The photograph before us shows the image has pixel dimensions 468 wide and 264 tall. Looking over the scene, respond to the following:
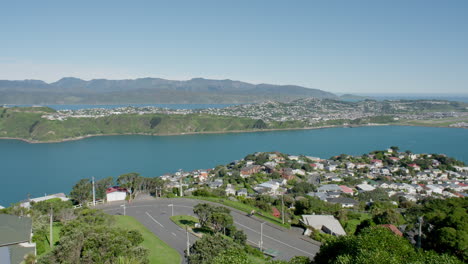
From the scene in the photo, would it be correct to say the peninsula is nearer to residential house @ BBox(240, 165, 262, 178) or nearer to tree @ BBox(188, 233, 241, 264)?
residential house @ BBox(240, 165, 262, 178)

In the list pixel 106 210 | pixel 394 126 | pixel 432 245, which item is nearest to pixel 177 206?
pixel 106 210

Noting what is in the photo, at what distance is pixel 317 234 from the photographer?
1223 centimetres

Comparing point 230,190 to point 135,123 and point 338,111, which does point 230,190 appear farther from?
point 338,111

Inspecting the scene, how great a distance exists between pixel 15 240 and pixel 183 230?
5186 millimetres

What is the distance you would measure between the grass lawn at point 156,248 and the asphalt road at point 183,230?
25 centimetres

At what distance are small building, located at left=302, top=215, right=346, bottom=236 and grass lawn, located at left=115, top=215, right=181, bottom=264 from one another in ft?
16.5

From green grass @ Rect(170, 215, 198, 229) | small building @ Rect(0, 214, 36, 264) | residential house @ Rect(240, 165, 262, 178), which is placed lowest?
Answer: residential house @ Rect(240, 165, 262, 178)

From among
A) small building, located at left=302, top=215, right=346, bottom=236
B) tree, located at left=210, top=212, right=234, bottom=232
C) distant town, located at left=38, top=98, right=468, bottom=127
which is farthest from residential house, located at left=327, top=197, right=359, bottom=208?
distant town, located at left=38, top=98, right=468, bottom=127

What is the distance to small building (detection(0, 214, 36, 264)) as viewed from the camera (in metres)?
9.27

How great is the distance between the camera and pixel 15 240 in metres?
10.0

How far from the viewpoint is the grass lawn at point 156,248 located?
32.0 ft

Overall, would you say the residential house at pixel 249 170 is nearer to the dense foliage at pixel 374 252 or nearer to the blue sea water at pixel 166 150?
the blue sea water at pixel 166 150

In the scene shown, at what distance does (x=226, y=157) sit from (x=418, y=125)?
54144 mm

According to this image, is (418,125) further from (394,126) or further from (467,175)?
(467,175)
